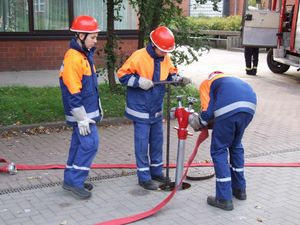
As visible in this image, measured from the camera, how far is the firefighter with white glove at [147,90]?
496cm

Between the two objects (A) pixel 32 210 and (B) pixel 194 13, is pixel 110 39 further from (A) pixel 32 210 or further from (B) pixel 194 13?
(B) pixel 194 13

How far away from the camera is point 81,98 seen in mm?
4703

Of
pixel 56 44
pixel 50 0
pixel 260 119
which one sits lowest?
pixel 260 119

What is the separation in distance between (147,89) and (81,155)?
3.05 ft

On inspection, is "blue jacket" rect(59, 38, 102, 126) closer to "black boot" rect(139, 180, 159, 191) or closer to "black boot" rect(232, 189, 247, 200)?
"black boot" rect(139, 180, 159, 191)

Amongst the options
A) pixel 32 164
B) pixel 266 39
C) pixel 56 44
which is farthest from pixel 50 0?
pixel 32 164

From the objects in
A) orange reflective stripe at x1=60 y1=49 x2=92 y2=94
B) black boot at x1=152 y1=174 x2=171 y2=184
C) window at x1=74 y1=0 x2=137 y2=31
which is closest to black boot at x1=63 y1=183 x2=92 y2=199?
black boot at x1=152 y1=174 x2=171 y2=184

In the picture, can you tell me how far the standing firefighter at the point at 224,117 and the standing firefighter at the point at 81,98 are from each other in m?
1.01

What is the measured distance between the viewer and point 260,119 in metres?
8.88

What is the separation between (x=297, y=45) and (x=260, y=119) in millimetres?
4505

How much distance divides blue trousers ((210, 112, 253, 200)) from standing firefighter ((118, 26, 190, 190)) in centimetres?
74

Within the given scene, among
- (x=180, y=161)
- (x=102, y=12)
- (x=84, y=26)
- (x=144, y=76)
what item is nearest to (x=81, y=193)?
(x=180, y=161)

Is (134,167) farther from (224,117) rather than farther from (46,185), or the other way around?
(224,117)

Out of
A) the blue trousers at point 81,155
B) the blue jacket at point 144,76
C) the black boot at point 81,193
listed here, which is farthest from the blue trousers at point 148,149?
the black boot at point 81,193
